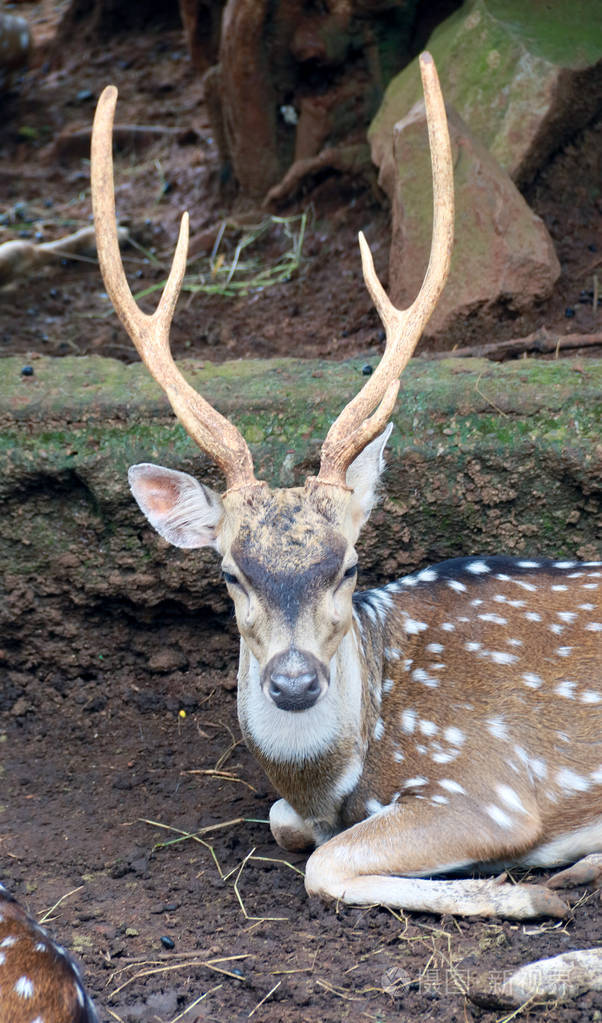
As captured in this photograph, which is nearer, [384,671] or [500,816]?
[500,816]

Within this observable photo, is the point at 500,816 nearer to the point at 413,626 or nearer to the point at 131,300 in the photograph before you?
the point at 413,626

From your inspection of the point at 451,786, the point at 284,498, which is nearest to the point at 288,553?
the point at 284,498

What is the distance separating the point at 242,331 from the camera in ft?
21.0

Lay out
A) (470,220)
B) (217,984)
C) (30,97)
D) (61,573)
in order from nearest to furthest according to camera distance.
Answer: (217,984), (61,573), (470,220), (30,97)

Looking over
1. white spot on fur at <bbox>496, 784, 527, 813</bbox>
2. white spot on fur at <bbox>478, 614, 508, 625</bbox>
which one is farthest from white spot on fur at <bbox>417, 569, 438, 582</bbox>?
white spot on fur at <bbox>496, 784, 527, 813</bbox>

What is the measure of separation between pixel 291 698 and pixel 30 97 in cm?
841

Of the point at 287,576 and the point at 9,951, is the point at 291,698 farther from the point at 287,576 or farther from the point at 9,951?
the point at 9,951

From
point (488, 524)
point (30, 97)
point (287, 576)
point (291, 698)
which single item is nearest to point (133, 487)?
point (287, 576)

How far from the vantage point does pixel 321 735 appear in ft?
12.2

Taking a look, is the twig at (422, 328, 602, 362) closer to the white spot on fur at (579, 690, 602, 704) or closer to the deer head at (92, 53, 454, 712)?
the deer head at (92, 53, 454, 712)

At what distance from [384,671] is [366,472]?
2.39 ft

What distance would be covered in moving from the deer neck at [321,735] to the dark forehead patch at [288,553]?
35cm

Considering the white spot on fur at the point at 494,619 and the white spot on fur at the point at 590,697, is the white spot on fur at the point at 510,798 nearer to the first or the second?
the white spot on fur at the point at 590,697

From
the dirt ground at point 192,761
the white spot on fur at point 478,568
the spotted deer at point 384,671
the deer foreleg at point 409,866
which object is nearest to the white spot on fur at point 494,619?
the spotted deer at point 384,671
